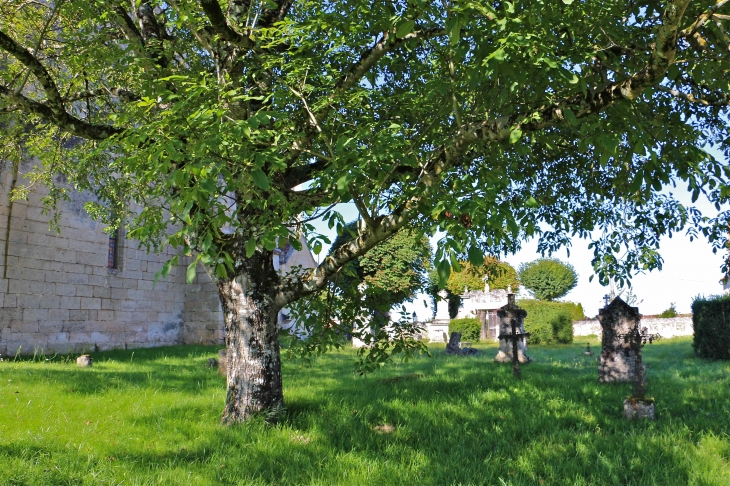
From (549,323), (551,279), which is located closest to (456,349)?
(549,323)

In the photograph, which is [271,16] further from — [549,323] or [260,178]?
[549,323]

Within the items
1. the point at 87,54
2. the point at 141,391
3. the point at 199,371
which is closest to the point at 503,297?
the point at 199,371

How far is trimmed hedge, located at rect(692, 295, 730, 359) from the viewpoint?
50.5 feet

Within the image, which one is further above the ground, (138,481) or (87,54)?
(87,54)

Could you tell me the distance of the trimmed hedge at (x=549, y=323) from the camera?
2761 cm

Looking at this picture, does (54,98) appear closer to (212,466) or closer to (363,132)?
(363,132)

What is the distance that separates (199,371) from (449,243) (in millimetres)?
8491

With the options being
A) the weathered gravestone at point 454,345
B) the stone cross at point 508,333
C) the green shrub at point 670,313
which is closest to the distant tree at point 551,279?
the green shrub at point 670,313

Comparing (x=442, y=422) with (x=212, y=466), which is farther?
(x=442, y=422)

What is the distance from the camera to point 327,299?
6.75 meters

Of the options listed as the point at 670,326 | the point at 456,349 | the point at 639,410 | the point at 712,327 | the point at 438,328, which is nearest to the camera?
the point at 639,410

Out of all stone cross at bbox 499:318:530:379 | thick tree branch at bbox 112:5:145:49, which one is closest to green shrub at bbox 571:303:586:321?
stone cross at bbox 499:318:530:379

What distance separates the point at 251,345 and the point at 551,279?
137 feet

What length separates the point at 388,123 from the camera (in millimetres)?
5609
